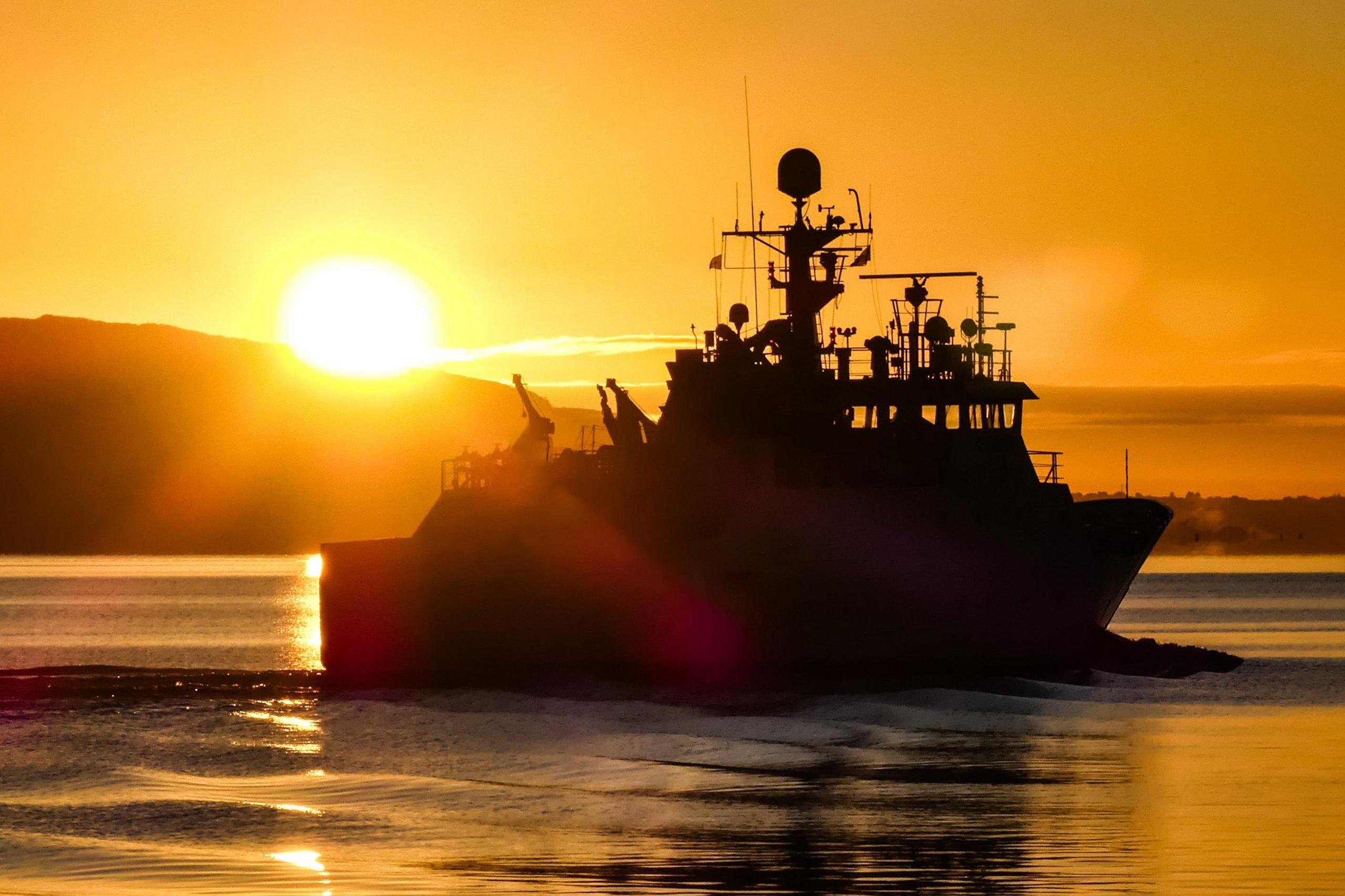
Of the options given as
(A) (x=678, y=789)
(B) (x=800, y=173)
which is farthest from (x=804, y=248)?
(A) (x=678, y=789)

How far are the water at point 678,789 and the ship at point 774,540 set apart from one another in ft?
5.84

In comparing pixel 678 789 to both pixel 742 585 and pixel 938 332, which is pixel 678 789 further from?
pixel 938 332

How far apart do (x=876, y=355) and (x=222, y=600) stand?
121m

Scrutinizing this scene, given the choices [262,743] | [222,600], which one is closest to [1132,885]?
[262,743]

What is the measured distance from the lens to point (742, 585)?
4191cm

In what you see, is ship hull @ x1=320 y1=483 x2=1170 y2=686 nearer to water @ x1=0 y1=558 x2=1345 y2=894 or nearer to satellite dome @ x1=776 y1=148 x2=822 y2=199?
water @ x1=0 y1=558 x2=1345 y2=894

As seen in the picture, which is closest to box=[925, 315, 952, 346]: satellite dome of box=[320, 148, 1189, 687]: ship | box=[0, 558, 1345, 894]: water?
box=[320, 148, 1189, 687]: ship

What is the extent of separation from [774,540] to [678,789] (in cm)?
1464

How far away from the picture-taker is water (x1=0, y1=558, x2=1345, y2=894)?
20766mm

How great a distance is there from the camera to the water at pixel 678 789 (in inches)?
818

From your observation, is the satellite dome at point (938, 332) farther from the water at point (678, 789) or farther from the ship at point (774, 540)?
the water at point (678, 789)

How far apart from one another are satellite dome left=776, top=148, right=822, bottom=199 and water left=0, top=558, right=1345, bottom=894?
15.4 meters

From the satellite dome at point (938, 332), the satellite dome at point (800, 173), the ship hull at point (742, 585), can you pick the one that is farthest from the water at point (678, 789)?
the satellite dome at point (800, 173)

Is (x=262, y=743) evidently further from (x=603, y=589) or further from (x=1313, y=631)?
(x=1313, y=631)
